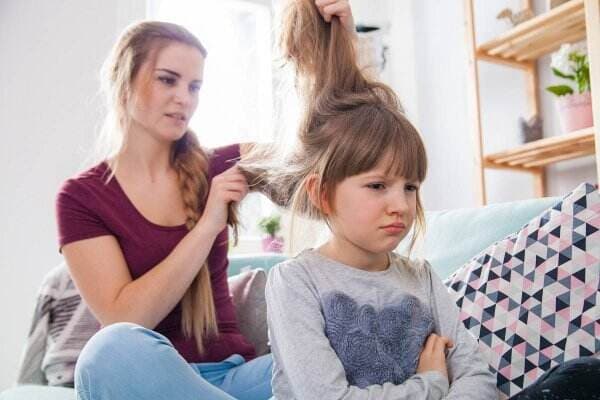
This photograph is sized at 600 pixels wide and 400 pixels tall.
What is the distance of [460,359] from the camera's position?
32.5 inches

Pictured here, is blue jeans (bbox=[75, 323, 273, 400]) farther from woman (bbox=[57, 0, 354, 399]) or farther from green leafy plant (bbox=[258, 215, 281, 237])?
green leafy plant (bbox=[258, 215, 281, 237])

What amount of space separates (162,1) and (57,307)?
172 centimetres

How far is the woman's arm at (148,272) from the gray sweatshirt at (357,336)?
0.27 meters

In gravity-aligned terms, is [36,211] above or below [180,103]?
below

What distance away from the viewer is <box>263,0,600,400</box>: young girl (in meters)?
0.76

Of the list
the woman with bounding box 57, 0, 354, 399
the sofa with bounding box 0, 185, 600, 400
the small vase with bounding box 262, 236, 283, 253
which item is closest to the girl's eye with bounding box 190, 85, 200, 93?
the woman with bounding box 57, 0, 354, 399

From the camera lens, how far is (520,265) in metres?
1.02

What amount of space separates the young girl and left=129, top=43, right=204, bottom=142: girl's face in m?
0.34

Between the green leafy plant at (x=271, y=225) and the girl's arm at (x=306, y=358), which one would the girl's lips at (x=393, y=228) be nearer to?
the girl's arm at (x=306, y=358)

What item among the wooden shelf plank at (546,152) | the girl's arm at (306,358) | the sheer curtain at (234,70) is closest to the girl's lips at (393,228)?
the girl's arm at (306,358)

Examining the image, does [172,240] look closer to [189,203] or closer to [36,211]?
[189,203]

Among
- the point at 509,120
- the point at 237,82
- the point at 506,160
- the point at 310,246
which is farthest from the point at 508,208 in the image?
the point at 237,82

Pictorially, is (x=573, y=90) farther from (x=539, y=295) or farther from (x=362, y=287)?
(x=362, y=287)

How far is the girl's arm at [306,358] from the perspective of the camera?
2.38ft
